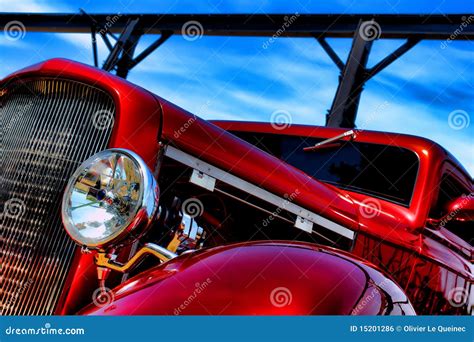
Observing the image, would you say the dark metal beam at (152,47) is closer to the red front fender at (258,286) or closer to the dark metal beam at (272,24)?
the dark metal beam at (272,24)

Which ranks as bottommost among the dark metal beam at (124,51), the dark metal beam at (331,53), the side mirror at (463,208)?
the dark metal beam at (124,51)

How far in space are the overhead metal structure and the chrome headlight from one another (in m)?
4.85

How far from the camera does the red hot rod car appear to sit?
4.88 ft

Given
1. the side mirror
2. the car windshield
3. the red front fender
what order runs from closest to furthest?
the red front fender, the side mirror, the car windshield

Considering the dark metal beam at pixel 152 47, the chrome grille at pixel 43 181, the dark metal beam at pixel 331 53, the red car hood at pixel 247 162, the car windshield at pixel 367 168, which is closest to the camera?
the chrome grille at pixel 43 181

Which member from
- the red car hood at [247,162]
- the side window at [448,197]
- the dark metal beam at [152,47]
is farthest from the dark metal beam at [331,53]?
the red car hood at [247,162]

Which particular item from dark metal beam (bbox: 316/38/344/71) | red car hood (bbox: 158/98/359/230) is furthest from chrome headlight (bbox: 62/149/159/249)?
dark metal beam (bbox: 316/38/344/71)

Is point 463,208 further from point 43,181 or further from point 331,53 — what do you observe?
point 331,53

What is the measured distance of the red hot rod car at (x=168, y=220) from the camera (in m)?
1.49

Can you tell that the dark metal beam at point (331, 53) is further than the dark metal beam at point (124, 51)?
No

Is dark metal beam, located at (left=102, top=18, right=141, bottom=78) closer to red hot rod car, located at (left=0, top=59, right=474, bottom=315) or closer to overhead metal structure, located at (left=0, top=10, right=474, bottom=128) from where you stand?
overhead metal structure, located at (left=0, top=10, right=474, bottom=128)

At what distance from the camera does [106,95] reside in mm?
1932

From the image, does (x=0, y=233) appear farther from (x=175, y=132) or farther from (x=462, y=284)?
(x=462, y=284)
